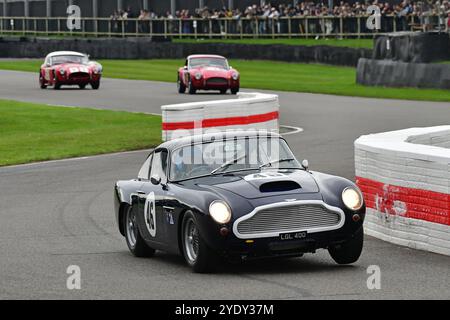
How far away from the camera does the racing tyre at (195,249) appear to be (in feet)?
34.4

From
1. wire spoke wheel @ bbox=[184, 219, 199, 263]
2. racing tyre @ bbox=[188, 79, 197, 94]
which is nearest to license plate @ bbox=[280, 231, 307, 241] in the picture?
wire spoke wheel @ bbox=[184, 219, 199, 263]

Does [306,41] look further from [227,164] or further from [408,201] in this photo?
[227,164]

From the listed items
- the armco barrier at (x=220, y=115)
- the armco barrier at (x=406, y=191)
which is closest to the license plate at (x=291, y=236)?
the armco barrier at (x=406, y=191)

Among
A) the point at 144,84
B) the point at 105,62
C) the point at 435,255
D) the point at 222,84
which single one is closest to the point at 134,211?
the point at 435,255

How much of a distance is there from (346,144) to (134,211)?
12.5 m

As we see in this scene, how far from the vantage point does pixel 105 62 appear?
204ft

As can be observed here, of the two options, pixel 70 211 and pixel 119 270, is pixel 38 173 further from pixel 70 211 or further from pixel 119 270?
pixel 119 270

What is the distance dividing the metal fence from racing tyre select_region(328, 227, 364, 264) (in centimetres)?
3182

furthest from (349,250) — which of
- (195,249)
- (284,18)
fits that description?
(284,18)

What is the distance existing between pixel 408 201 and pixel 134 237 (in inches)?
106

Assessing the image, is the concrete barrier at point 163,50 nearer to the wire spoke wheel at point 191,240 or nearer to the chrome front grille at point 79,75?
the chrome front grille at point 79,75

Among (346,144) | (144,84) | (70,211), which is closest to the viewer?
(70,211)

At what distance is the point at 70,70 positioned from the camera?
4494cm

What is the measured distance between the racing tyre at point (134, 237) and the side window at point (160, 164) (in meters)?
0.51
